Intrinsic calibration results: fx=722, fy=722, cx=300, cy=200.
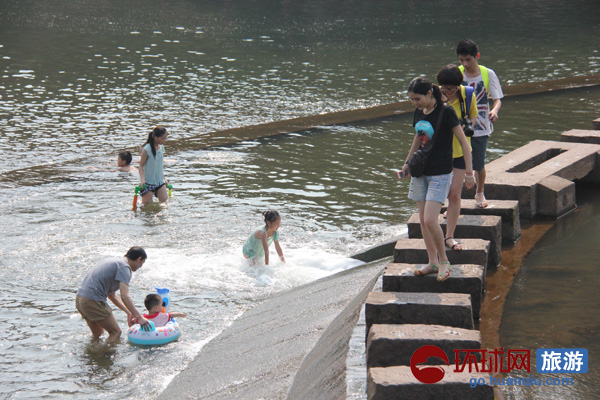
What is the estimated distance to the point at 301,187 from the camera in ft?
45.0

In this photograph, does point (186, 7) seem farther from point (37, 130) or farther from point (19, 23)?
point (37, 130)

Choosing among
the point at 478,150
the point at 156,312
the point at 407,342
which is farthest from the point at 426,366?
the point at 156,312

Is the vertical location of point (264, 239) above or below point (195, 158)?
below

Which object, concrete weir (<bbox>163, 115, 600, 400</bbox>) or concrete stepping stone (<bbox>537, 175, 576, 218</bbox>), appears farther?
concrete stepping stone (<bbox>537, 175, 576, 218</bbox>)

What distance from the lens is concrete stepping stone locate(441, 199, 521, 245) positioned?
25.2 feet

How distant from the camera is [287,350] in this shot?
6945mm

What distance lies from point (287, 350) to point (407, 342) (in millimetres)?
2161

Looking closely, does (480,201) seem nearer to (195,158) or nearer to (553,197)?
(553,197)

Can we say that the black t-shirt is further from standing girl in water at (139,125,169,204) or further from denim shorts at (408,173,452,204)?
standing girl in water at (139,125,169,204)

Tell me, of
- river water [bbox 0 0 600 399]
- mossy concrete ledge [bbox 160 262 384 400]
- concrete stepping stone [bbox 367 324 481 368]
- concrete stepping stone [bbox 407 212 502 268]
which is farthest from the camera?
river water [bbox 0 0 600 399]

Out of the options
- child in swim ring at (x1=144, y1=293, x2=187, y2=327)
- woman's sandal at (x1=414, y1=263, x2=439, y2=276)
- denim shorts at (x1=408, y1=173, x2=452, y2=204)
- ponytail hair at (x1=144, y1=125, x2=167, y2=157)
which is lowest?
child in swim ring at (x1=144, y1=293, x2=187, y2=327)

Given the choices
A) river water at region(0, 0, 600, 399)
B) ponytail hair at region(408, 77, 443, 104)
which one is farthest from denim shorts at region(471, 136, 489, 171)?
river water at region(0, 0, 600, 399)

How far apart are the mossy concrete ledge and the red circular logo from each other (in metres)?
0.54

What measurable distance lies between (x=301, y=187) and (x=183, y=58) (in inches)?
684
